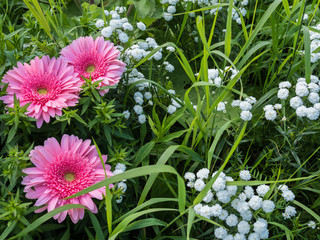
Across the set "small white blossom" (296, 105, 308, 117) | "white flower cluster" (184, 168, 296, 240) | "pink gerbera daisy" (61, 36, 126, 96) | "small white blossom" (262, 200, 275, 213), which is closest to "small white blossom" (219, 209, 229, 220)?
"white flower cluster" (184, 168, 296, 240)

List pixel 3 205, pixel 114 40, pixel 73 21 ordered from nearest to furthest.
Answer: pixel 3 205 < pixel 114 40 < pixel 73 21

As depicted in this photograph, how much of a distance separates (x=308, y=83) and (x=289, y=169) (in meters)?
0.32

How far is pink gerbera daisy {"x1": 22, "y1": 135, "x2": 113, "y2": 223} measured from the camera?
1114 millimetres

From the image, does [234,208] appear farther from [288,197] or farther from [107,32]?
[107,32]

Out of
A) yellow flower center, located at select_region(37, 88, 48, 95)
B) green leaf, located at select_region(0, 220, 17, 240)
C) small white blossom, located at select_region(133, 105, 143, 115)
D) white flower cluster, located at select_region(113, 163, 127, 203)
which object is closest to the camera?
green leaf, located at select_region(0, 220, 17, 240)

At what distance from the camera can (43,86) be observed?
1308 millimetres

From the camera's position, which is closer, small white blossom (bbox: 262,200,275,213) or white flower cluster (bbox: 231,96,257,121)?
small white blossom (bbox: 262,200,275,213)

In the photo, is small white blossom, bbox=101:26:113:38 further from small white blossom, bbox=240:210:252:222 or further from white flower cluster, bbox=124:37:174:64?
small white blossom, bbox=240:210:252:222

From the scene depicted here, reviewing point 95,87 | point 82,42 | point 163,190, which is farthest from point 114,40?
point 163,190

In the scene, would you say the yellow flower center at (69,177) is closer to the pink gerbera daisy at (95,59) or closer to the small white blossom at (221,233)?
the pink gerbera daisy at (95,59)

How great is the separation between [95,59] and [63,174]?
439mm

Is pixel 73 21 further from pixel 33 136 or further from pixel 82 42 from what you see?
pixel 33 136

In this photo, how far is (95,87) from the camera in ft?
4.21

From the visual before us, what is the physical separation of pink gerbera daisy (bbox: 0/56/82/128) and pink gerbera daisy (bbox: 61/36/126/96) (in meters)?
0.05
